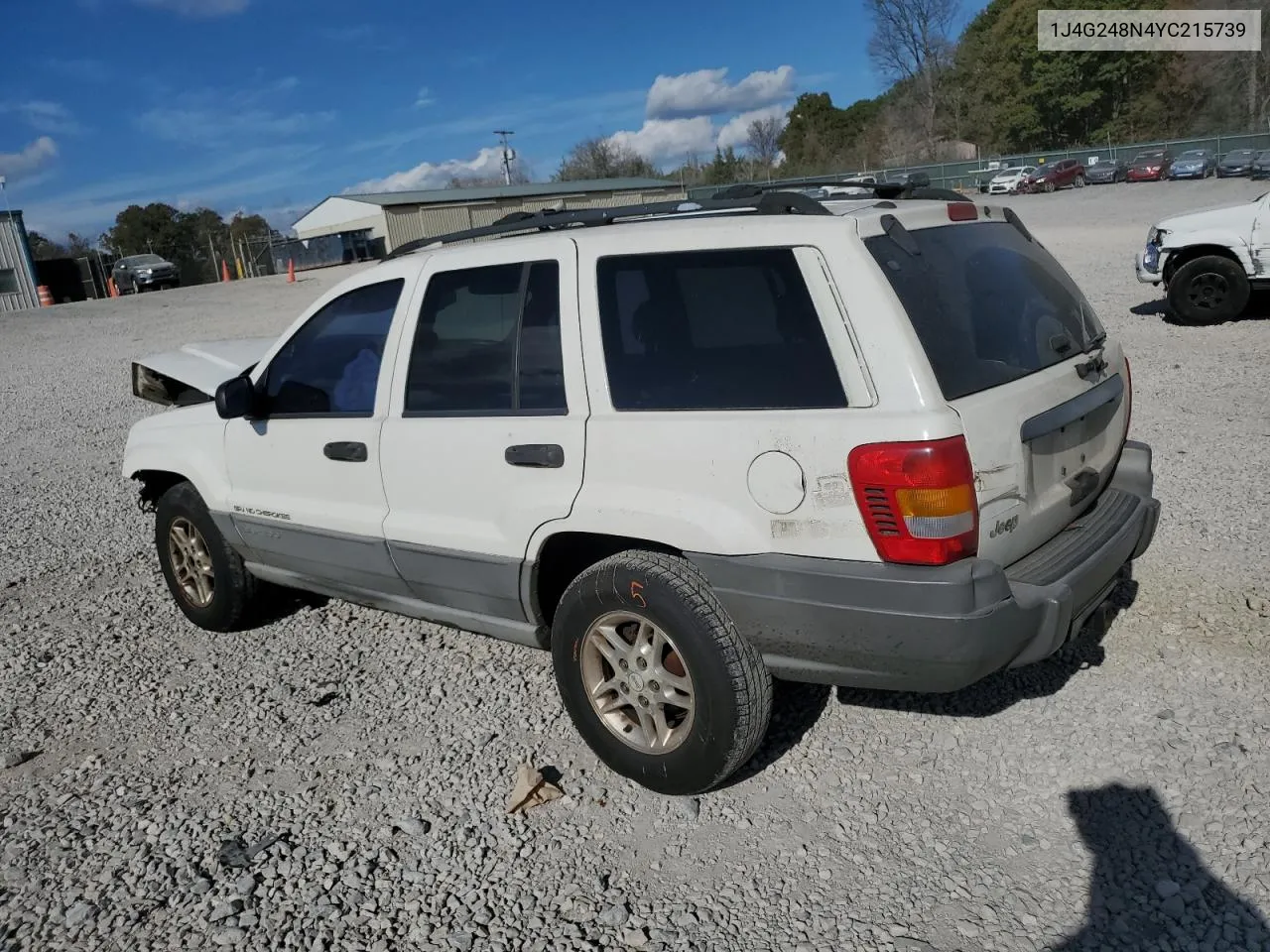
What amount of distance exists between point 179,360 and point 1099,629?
4.92 meters

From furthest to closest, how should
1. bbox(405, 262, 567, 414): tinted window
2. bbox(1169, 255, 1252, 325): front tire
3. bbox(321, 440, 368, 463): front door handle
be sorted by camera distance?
1. bbox(1169, 255, 1252, 325): front tire
2. bbox(321, 440, 368, 463): front door handle
3. bbox(405, 262, 567, 414): tinted window

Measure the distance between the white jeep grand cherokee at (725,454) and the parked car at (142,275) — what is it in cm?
3758

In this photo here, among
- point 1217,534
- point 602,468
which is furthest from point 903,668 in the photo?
point 1217,534

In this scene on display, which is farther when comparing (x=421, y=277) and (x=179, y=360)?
(x=179, y=360)

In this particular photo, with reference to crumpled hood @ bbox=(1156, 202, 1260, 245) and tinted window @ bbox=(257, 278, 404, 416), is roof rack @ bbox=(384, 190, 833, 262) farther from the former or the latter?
crumpled hood @ bbox=(1156, 202, 1260, 245)

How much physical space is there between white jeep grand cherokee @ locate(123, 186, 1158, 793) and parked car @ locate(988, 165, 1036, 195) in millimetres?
48270

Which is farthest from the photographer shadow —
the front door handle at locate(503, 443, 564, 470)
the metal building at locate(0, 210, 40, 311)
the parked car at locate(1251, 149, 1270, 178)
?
the parked car at locate(1251, 149, 1270, 178)

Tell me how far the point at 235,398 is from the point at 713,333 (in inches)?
87.1

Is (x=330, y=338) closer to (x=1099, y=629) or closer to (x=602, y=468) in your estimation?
(x=602, y=468)

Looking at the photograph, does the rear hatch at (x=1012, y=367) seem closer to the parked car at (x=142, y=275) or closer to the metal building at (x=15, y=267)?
the parked car at (x=142, y=275)

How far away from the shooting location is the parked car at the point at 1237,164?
3875 cm

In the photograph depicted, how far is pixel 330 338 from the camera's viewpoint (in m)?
4.15

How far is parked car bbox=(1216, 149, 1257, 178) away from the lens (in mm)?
38750

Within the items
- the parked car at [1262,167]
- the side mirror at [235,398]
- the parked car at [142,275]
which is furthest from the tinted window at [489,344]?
the parked car at [1262,167]
